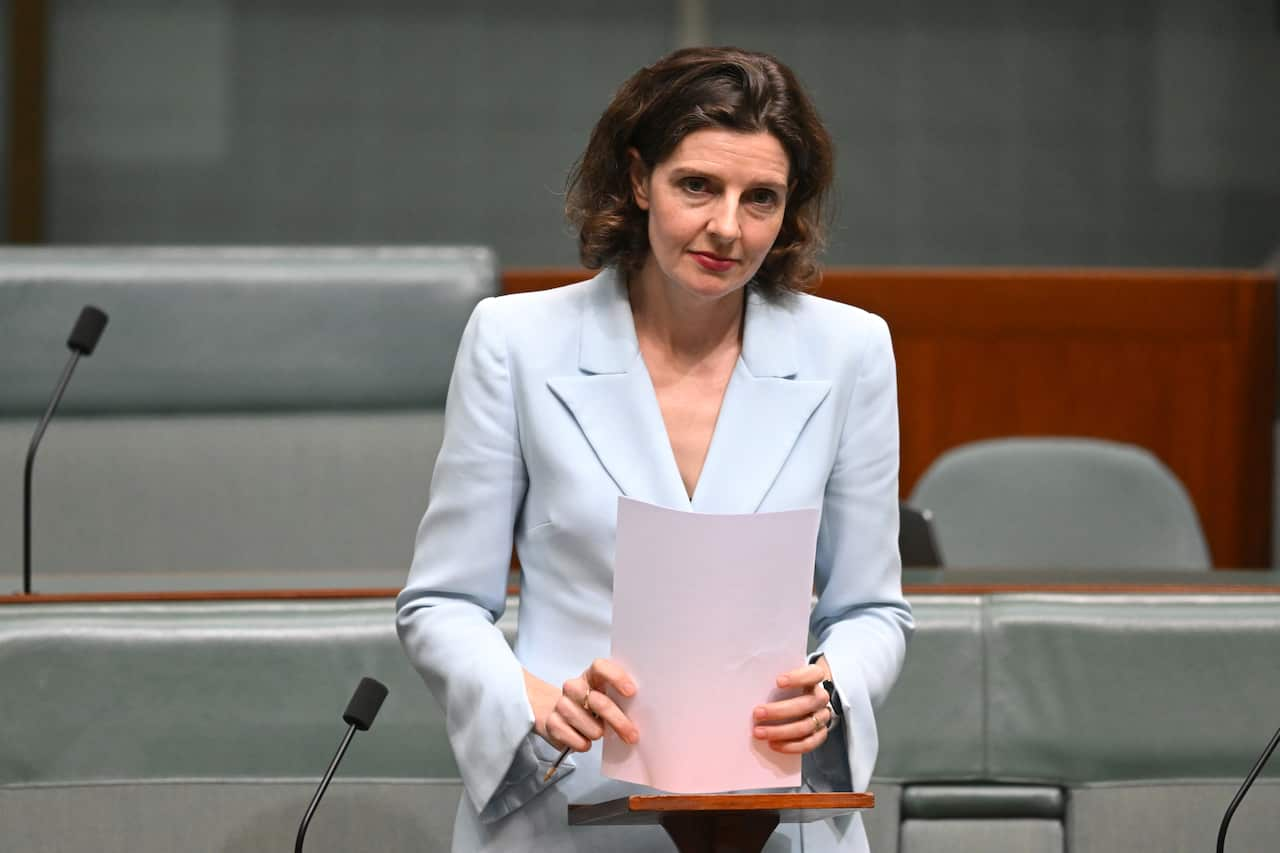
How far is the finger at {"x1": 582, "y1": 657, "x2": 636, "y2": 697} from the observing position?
3.85 ft

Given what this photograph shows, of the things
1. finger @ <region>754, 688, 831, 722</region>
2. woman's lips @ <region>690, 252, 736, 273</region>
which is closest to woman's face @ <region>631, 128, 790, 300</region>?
woman's lips @ <region>690, 252, 736, 273</region>

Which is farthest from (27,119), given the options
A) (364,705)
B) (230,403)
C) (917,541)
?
(364,705)

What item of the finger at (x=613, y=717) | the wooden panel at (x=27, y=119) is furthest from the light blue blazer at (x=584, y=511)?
the wooden panel at (x=27, y=119)

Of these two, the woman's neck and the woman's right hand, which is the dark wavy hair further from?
the woman's right hand

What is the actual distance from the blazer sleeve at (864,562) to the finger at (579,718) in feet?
0.73

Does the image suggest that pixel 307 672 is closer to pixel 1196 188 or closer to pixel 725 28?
pixel 725 28

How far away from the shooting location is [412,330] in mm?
3258

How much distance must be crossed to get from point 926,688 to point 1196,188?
4.30 m

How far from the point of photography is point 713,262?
1.33 metres

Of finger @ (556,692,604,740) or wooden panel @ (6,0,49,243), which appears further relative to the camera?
wooden panel @ (6,0,49,243)

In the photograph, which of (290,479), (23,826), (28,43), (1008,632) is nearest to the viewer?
(23,826)

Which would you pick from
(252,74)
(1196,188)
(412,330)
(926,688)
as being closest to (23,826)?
(926,688)

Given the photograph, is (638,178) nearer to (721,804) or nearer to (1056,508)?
(721,804)

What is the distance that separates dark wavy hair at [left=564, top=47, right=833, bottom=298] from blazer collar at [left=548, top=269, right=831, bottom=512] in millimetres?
68
